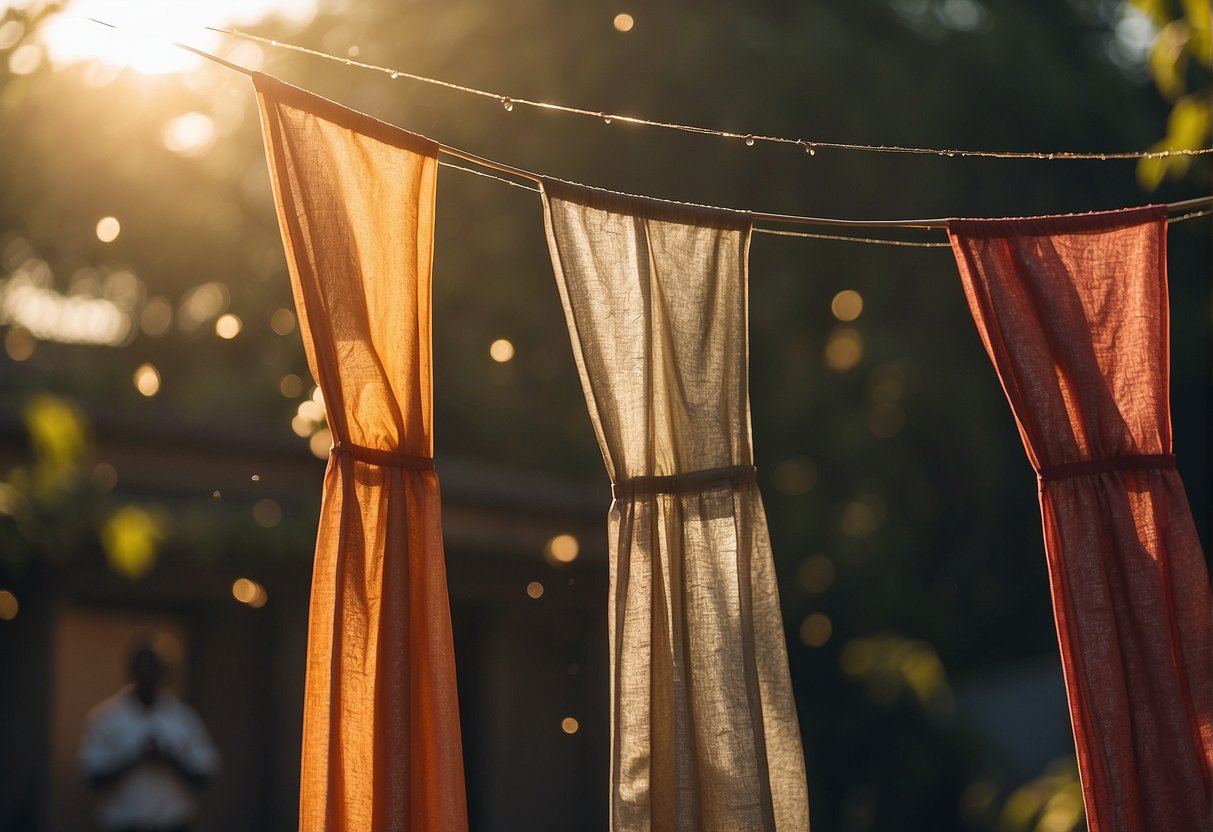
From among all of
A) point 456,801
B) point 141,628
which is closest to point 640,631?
point 456,801

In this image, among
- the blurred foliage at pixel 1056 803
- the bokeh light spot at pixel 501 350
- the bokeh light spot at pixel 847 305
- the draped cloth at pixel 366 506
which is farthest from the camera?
the bokeh light spot at pixel 847 305

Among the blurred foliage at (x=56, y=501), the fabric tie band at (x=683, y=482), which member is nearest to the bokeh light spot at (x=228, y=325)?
the blurred foliage at (x=56, y=501)

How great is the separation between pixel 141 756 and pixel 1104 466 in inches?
164

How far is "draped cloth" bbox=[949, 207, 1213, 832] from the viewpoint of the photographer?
2076 mm

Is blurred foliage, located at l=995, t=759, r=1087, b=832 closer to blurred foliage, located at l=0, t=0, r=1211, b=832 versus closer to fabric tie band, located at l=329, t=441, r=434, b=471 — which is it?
fabric tie band, located at l=329, t=441, r=434, b=471

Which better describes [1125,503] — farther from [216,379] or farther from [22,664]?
[216,379]

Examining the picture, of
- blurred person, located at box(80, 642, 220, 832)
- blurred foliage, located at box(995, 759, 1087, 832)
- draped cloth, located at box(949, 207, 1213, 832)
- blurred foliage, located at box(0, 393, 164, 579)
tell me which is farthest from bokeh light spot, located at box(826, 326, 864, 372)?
draped cloth, located at box(949, 207, 1213, 832)

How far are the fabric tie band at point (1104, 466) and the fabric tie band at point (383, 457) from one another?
0.99m

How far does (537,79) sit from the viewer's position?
8.12m

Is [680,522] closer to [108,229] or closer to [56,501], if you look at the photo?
[56,501]

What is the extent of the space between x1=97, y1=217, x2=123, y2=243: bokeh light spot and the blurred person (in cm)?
359

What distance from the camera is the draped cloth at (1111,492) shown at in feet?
6.81

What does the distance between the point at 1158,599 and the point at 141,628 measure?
6.83 metres

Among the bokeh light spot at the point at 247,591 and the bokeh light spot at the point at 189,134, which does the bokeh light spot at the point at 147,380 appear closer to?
the bokeh light spot at the point at 247,591
